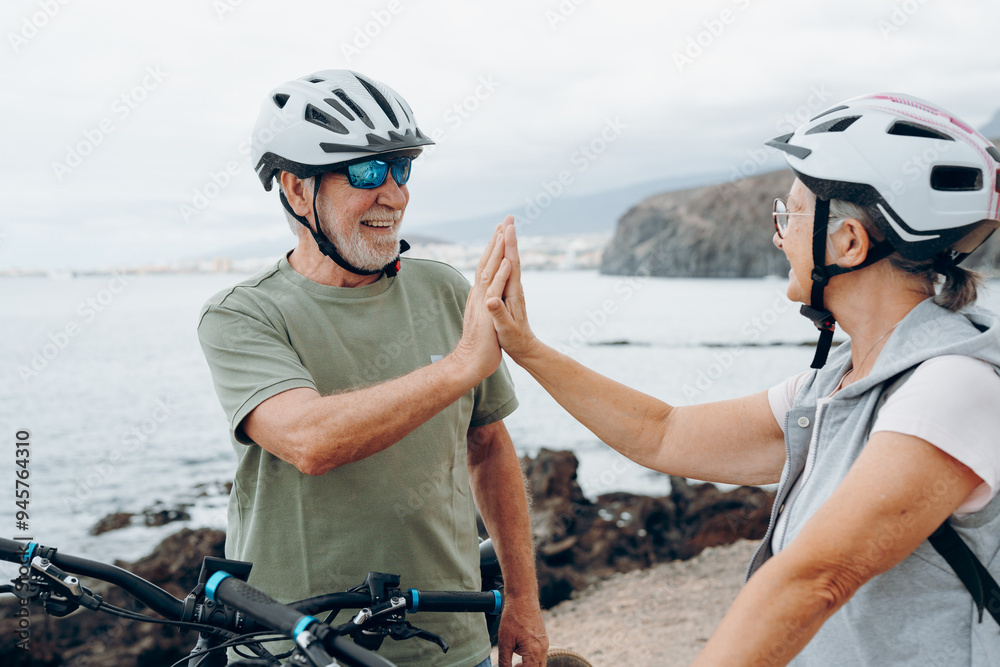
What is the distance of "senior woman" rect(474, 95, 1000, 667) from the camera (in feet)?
6.48

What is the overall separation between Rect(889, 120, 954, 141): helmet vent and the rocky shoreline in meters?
7.18

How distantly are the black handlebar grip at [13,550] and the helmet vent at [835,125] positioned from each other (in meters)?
2.83

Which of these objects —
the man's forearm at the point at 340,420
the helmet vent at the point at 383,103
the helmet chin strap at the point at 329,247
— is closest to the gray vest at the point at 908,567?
the man's forearm at the point at 340,420

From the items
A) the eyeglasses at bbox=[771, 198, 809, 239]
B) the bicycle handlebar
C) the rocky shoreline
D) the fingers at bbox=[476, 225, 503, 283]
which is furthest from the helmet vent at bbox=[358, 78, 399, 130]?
the rocky shoreline

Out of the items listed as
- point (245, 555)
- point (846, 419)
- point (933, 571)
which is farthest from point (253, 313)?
point (933, 571)

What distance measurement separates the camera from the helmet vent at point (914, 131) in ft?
8.14

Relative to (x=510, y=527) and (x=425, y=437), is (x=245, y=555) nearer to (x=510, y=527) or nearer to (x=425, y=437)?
(x=425, y=437)

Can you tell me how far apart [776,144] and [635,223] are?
5337 inches

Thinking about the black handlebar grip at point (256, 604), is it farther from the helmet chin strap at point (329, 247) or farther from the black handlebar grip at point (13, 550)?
the helmet chin strap at point (329, 247)

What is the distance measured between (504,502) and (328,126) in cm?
183

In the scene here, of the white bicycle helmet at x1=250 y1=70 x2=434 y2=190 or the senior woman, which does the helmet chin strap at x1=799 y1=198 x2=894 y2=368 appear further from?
the white bicycle helmet at x1=250 y1=70 x2=434 y2=190

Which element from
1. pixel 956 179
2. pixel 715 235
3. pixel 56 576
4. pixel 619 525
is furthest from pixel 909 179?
pixel 715 235

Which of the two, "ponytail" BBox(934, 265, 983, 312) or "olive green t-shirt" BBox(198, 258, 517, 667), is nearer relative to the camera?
"ponytail" BBox(934, 265, 983, 312)

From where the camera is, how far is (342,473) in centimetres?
303
